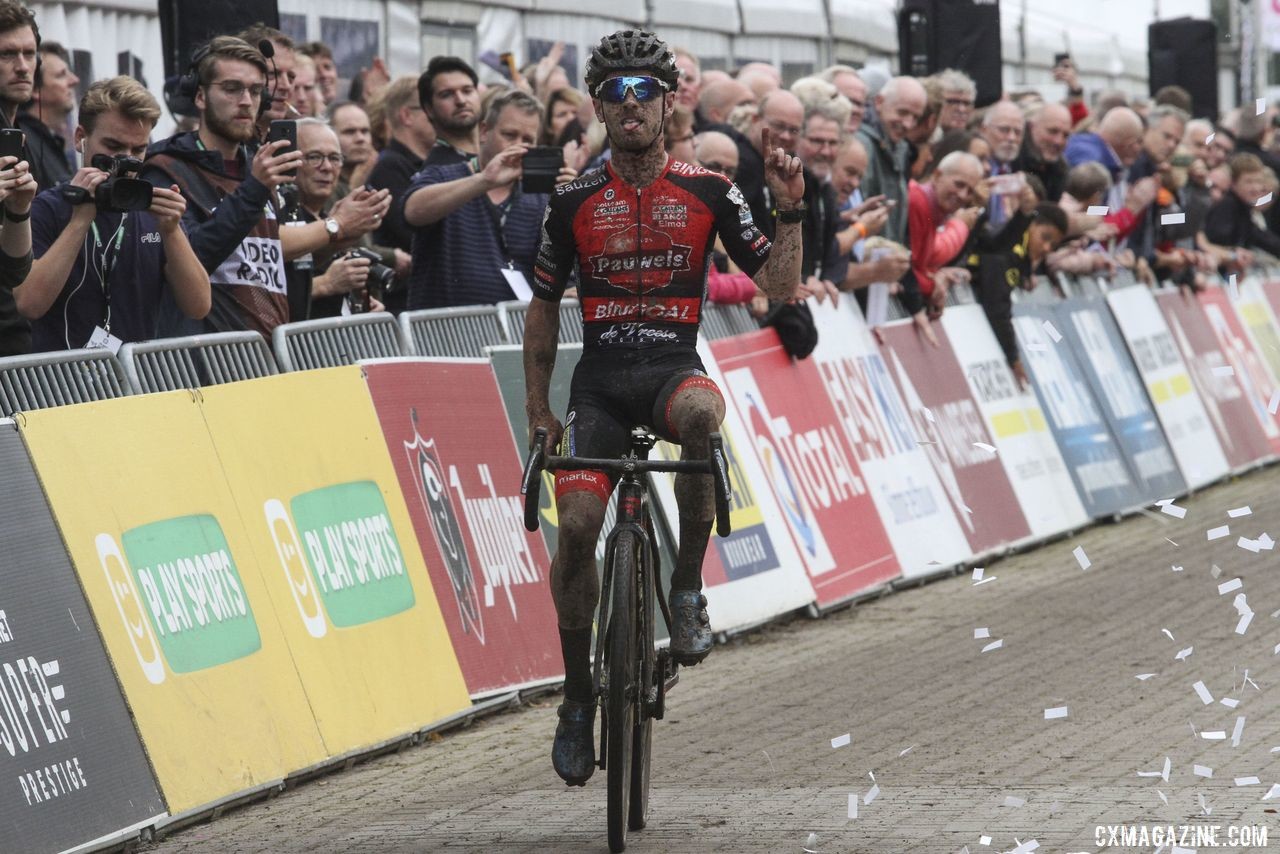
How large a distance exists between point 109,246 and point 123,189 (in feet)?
1.91

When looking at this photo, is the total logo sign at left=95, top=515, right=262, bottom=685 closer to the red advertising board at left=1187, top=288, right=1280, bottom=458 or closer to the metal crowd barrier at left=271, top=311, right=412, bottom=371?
the metal crowd barrier at left=271, top=311, right=412, bottom=371

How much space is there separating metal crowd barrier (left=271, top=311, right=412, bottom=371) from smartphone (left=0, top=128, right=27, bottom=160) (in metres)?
1.84

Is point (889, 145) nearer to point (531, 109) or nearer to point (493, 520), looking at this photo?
point (531, 109)

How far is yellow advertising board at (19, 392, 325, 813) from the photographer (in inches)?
293

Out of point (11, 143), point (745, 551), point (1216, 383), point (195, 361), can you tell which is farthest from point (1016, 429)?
point (11, 143)

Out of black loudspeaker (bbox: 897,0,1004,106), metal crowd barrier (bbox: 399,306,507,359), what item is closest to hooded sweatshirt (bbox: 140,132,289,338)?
metal crowd barrier (bbox: 399,306,507,359)

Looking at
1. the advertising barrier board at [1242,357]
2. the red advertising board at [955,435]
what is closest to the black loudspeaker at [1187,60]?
the advertising barrier board at [1242,357]

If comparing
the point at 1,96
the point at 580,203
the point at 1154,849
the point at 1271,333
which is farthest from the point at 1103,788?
the point at 1271,333

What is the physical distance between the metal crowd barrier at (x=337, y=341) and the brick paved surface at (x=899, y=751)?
5.61 feet

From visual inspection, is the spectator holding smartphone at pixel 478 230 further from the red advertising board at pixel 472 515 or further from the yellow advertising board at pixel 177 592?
the yellow advertising board at pixel 177 592

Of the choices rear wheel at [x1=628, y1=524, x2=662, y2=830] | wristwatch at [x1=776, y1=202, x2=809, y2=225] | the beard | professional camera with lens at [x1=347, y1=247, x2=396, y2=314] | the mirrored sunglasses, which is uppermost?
the beard

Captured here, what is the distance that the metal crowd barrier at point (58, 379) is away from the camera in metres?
7.52

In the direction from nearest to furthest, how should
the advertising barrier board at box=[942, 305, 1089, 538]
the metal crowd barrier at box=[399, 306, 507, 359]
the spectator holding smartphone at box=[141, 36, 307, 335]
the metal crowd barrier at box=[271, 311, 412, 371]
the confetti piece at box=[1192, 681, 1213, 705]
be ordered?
the spectator holding smartphone at box=[141, 36, 307, 335]
the confetti piece at box=[1192, 681, 1213, 705]
the metal crowd barrier at box=[271, 311, 412, 371]
the metal crowd barrier at box=[399, 306, 507, 359]
the advertising barrier board at box=[942, 305, 1089, 538]

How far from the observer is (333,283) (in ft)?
33.8
